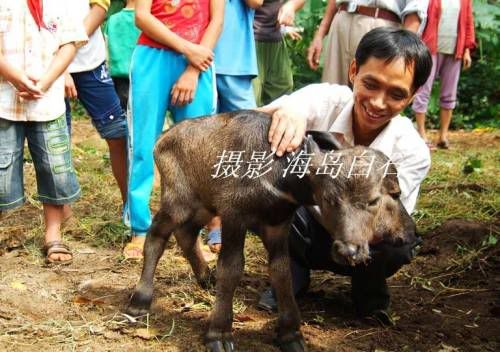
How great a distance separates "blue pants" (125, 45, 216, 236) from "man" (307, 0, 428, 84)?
1902 mm

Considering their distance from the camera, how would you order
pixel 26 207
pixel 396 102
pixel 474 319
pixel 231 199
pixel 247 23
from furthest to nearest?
pixel 26 207 → pixel 247 23 → pixel 474 319 → pixel 396 102 → pixel 231 199

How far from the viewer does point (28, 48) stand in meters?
4.11

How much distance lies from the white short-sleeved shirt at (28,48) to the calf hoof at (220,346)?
6.21 ft

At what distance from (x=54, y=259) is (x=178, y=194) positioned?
142cm

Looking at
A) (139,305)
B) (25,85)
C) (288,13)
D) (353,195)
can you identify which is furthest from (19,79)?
(288,13)

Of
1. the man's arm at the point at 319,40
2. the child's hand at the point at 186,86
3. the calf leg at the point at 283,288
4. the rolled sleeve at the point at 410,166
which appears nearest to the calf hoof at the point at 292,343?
the calf leg at the point at 283,288

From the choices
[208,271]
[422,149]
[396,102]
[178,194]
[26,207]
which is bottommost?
[26,207]

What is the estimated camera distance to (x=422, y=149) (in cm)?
340

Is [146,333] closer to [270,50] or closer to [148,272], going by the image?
[148,272]

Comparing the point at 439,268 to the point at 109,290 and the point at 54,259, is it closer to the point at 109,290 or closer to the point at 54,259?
the point at 109,290

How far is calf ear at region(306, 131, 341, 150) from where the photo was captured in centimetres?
298

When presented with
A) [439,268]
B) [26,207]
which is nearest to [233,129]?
[439,268]

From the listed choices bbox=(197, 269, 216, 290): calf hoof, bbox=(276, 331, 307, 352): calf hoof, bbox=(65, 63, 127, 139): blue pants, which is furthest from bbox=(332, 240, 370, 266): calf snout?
bbox=(65, 63, 127, 139): blue pants

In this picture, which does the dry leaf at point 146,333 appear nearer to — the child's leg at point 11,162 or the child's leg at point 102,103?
the child's leg at point 11,162
